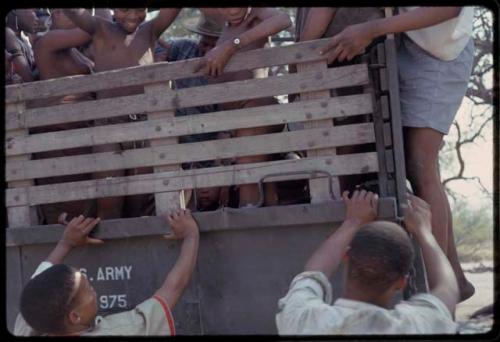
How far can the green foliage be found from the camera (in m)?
10.7

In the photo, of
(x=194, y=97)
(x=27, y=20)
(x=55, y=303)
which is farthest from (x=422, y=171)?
(x=27, y=20)

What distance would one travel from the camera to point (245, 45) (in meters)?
3.52

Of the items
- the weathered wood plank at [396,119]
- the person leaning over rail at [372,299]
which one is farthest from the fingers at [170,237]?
the weathered wood plank at [396,119]

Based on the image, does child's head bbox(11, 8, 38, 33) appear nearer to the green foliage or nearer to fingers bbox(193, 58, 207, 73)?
fingers bbox(193, 58, 207, 73)

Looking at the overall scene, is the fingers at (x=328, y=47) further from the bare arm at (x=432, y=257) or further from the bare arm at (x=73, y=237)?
the bare arm at (x=73, y=237)

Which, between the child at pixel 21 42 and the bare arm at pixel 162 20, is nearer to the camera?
the bare arm at pixel 162 20

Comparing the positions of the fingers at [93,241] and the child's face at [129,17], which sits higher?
the child's face at [129,17]

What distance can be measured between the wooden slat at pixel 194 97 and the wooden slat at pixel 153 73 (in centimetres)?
6

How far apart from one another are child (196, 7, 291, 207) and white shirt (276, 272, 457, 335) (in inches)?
33.1

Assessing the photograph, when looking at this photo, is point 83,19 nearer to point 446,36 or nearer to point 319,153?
point 319,153

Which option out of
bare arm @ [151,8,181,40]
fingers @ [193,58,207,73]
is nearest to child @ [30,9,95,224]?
bare arm @ [151,8,181,40]

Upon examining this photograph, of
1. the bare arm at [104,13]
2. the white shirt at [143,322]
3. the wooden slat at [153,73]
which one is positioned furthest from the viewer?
the bare arm at [104,13]

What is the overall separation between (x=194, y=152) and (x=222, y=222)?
31 cm

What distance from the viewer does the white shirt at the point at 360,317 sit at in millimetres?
2469
